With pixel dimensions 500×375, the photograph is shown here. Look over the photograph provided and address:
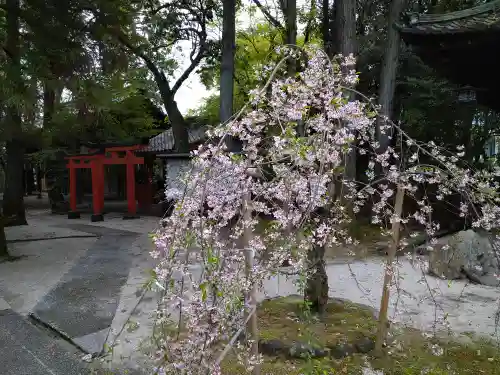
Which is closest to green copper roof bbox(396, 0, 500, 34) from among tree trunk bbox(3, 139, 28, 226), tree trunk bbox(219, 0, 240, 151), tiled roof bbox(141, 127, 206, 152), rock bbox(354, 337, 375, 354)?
rock bbox(354, 337, 375, 354)

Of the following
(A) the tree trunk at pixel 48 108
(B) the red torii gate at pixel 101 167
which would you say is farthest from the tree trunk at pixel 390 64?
(A) the tree trunk at pixel 48 108

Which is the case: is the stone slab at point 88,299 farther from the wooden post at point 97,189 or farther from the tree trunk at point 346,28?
Answer: the tree trunk at point 346,28

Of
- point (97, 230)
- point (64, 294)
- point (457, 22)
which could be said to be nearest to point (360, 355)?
point (457, 22)

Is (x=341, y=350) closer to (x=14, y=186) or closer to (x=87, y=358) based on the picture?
(x=87, y=358)

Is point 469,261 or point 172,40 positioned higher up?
point 172,40

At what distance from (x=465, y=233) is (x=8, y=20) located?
10.2 metres

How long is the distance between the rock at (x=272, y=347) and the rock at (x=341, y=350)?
384mm

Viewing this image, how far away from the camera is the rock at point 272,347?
132 inches

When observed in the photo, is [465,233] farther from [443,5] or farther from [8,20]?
[8,20]

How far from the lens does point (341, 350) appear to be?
10.9 feet

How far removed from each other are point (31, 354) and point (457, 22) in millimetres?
4756

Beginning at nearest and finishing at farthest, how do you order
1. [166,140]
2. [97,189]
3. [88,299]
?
[88,299]
[97,189]
[166,140]

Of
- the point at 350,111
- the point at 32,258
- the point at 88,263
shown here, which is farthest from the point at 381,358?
the point at 32,258

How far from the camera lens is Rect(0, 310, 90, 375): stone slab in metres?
3.45
